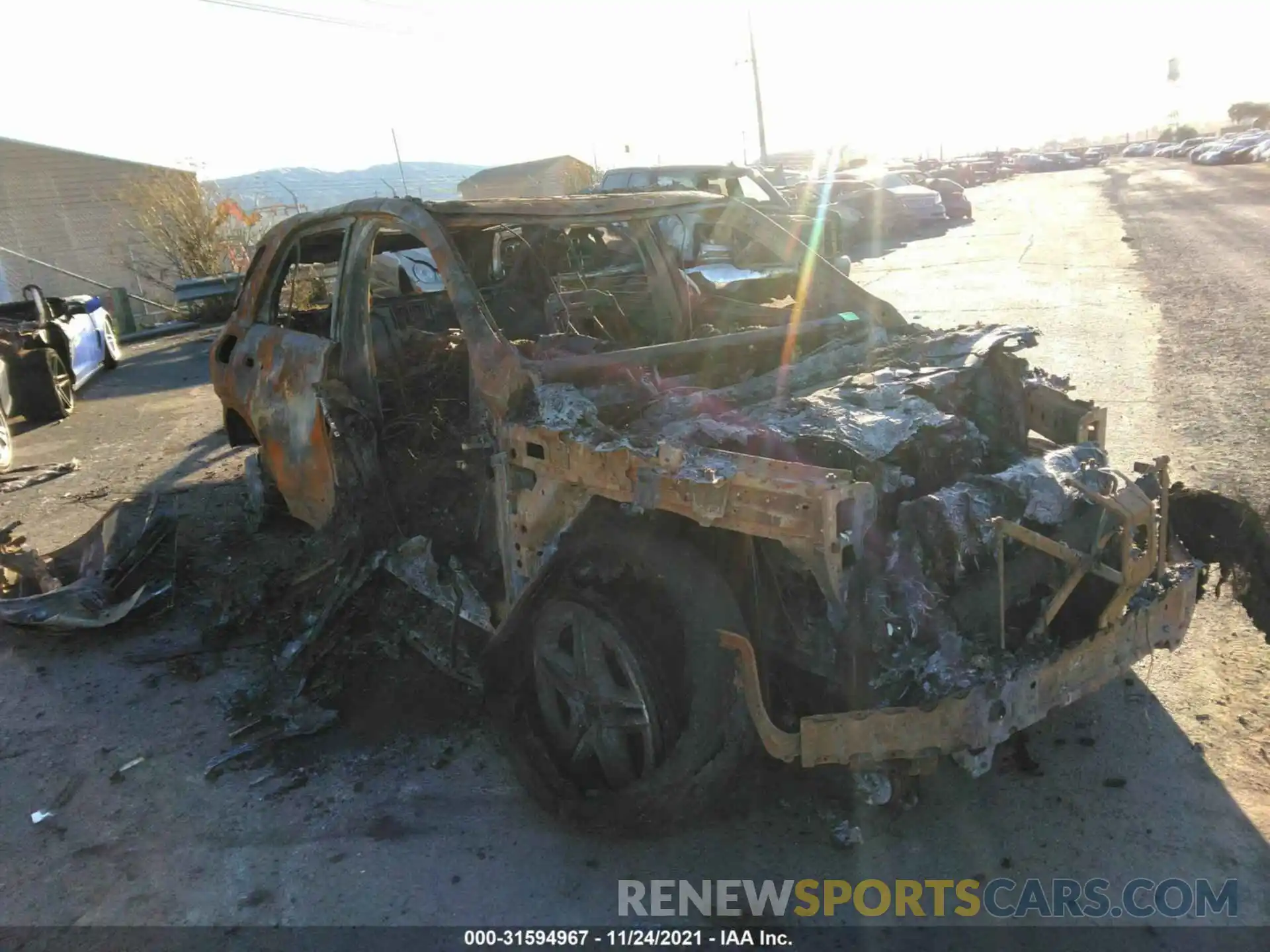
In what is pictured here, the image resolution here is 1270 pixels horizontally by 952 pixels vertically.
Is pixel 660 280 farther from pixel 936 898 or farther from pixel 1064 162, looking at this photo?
pixel 1064 162

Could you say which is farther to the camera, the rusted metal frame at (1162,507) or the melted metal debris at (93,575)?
the melted metal debris at (93,575)

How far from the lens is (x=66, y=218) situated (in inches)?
878

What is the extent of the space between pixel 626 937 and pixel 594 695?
27.4 inches

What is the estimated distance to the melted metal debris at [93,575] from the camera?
436cm

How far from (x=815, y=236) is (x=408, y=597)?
9.54 meters

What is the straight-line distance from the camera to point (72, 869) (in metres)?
2.97

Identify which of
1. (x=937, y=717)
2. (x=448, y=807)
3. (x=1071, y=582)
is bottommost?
(x=448, y=807)

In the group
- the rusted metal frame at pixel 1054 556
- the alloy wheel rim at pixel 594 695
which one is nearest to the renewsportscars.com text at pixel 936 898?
the alloy wheel rim at pixel 594 695

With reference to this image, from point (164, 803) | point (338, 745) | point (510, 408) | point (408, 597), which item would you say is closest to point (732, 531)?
point (510, 408)

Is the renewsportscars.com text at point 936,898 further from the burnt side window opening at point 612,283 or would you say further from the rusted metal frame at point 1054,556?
the burnt side window opening at point 612,283

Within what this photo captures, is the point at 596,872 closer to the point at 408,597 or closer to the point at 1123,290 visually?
the point at 408,597

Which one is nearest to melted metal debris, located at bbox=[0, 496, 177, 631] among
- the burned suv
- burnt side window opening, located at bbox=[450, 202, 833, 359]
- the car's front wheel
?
the burned suv

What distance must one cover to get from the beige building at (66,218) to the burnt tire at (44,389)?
39.3ft

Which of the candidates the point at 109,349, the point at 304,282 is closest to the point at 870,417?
the point at 304,282
